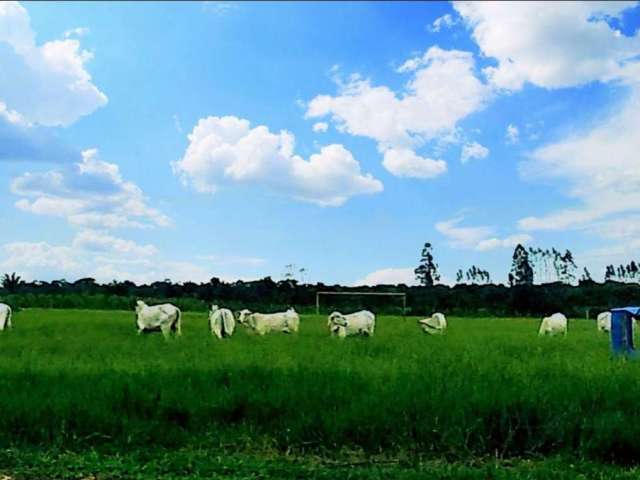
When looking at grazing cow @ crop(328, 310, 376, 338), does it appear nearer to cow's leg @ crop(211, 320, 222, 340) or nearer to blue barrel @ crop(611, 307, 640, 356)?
cow's leg @ crop(211, 320, 222, 340)

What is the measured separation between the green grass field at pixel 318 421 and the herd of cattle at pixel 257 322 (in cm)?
913

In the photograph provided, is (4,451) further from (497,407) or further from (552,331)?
(552,331)

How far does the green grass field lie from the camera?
757 centimetres

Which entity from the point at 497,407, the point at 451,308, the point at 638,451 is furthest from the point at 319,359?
Result: the point at 451,308

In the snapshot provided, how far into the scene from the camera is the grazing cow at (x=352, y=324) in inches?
874

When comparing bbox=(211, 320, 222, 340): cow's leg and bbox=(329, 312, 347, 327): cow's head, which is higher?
bbox=(329, 312, 347, 327): cow's head

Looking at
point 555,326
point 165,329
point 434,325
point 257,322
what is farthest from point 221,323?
point 555,326

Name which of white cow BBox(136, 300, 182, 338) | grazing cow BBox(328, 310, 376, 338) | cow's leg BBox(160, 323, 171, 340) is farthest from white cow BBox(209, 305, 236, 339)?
grazing cow BBox(328, 310, 376, 338)

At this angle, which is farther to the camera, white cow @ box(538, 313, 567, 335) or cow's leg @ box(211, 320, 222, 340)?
white cow @ box(538, 313, 567, 335)

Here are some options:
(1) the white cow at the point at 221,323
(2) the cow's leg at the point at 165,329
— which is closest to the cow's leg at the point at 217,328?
(1) the white cow at the point at 221,323

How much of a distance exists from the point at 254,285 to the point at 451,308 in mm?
13514

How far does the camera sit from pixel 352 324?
2278cm

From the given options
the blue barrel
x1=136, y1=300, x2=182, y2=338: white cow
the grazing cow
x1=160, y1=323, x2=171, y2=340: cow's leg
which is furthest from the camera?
the grazing cow

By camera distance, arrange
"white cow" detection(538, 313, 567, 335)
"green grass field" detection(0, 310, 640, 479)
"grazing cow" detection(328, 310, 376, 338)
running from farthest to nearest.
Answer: "white cow" detection(538, 313, 567, 335)
"grazing cow" detection(328, 310, 376, 338)
"green grass field" detection(0, 310, 640, 479)
